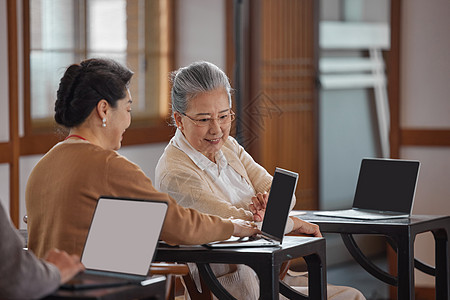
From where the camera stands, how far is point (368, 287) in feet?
17.0

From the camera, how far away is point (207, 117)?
293 centimetres

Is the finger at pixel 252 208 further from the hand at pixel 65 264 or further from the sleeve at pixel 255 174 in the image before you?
the hand at pixel 65 264

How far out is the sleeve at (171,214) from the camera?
2148 mm

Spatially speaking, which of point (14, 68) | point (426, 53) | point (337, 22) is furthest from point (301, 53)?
point (14, 68)

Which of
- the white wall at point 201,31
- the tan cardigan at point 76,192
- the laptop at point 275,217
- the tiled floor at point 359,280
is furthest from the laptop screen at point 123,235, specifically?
the white wall at point 201,31

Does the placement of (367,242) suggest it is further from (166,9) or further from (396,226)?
(396,226)

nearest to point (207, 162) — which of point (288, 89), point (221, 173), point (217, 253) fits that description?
point (221, 173)

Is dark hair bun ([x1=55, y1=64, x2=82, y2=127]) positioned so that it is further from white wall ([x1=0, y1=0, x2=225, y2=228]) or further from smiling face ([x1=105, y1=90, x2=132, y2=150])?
white wall ([x1=0, y1=0, x2=225, y2=228])

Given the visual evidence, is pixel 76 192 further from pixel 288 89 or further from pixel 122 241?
pixel 288 89

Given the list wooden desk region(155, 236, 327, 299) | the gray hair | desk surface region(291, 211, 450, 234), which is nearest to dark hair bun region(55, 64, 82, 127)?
wooden desk region(155, 236, 327, 299)

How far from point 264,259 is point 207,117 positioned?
0.80m

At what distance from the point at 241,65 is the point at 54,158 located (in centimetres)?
298

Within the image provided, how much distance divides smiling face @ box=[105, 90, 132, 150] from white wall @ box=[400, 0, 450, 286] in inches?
106

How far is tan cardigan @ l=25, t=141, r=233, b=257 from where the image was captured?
2133 millimetres
